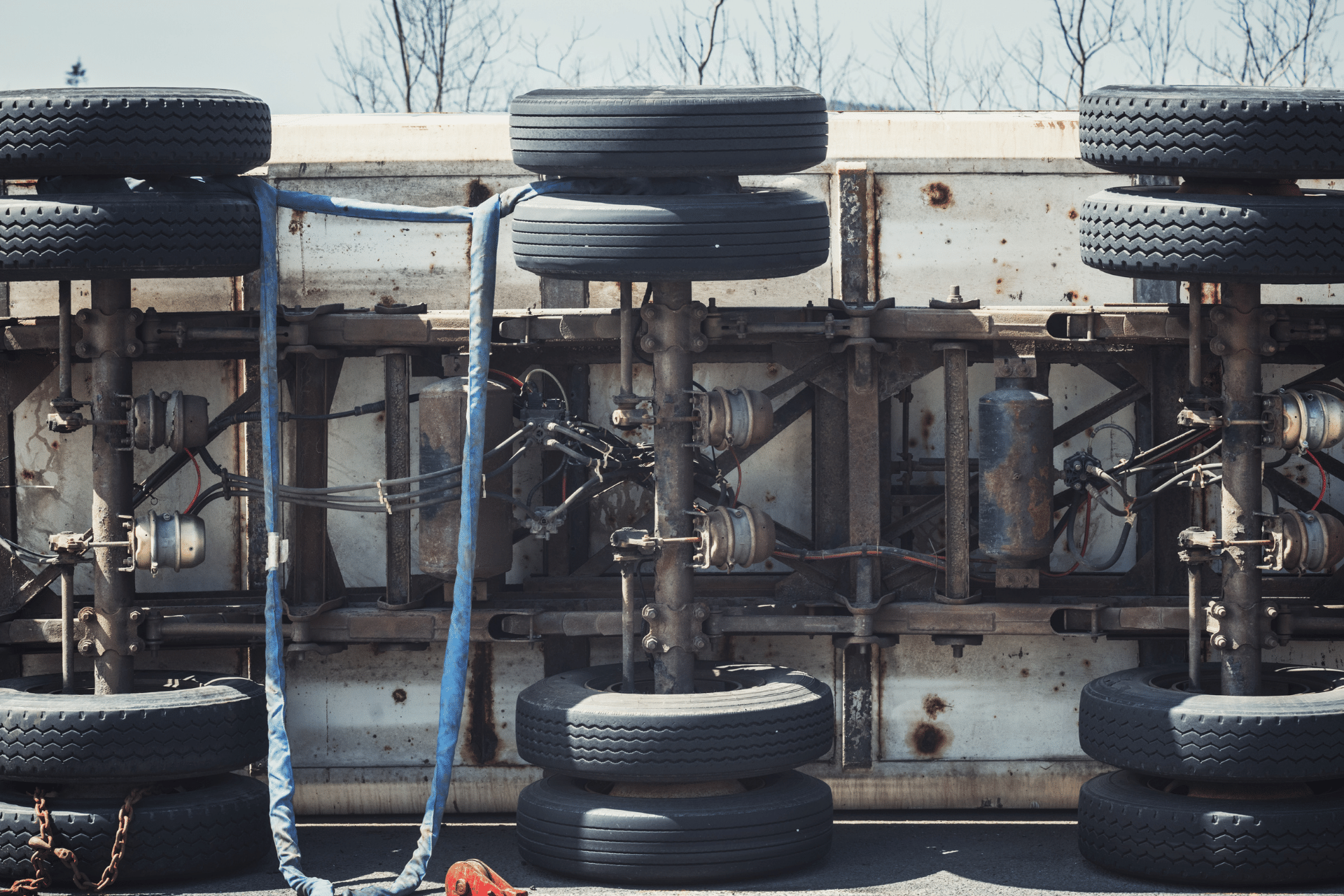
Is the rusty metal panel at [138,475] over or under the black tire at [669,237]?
under

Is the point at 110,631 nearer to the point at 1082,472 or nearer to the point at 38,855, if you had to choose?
the point at 38,855

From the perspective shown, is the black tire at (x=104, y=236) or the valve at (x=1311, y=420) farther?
the valve at (x=1311, y=420)

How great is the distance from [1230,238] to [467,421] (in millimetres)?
3057

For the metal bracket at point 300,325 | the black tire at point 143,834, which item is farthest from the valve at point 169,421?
the black tire at point 143,834

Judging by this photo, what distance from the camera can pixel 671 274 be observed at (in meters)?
6.80

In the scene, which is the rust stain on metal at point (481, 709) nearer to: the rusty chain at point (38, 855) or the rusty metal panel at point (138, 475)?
the rusty metal panel at point (138, 475)

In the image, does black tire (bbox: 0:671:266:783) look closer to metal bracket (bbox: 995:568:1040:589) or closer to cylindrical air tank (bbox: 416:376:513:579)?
cylindrical air tank (bbox: 416:376:513:579)

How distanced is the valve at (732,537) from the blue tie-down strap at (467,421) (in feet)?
3.06

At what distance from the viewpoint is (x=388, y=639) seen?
782 cm

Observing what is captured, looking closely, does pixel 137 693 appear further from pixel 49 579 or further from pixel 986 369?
pixel 986 369

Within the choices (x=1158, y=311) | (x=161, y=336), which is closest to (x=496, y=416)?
(x=161, y=336)

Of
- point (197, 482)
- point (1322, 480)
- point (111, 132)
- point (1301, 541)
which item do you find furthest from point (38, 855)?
point (1322, 480)

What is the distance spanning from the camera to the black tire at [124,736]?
6855mm

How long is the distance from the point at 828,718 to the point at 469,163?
296cm
